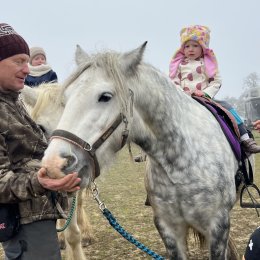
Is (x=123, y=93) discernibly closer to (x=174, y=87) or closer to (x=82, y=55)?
(x=82, y=55)

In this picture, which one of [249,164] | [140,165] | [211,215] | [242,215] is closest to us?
[211,215]

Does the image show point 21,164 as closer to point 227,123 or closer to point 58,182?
point 58,182

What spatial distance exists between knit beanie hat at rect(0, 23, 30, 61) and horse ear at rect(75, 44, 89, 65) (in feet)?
1.20

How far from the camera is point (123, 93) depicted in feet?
6.86

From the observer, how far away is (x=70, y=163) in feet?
6.00

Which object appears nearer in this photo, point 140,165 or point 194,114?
point 194,114

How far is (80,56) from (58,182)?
Result: 0.94m

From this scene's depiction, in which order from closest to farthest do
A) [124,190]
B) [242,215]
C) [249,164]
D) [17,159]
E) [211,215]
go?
[17,159], [211,215], [249,164], [242,215], [124,190]

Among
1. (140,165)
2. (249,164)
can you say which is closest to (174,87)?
(249,164)

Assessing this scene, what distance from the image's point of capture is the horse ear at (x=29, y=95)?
3457 millimetres

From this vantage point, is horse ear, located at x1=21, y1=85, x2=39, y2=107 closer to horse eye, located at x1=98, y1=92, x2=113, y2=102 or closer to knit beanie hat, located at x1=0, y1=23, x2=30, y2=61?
knit beanie hat, located at x1=0, y1=23, x2=30, y2=61

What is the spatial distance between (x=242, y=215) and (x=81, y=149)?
13.4 feet

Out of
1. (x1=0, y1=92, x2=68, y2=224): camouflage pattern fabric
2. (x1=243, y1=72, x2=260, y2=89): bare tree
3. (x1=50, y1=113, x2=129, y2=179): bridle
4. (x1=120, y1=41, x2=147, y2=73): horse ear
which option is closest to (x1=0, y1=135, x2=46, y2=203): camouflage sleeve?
(x1=0, y1=92, x2=68, y2=224): camouflage pattern fabric

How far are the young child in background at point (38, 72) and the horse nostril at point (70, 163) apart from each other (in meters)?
2.75
